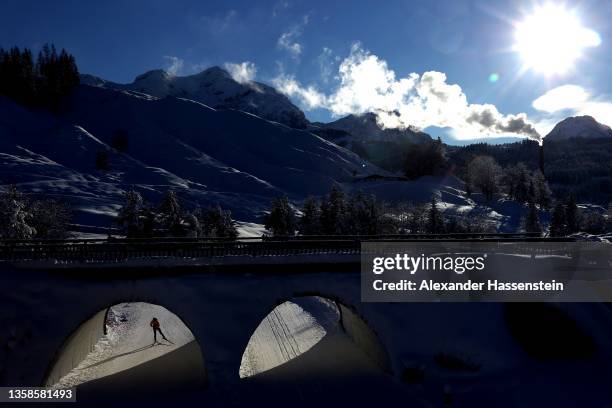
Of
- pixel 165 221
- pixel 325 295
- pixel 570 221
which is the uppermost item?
pixel 570 221

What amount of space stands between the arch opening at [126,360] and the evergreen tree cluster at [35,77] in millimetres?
124022

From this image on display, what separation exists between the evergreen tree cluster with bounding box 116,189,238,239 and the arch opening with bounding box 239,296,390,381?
19.3 m

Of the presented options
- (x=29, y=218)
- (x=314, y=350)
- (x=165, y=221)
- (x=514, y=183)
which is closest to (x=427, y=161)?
(x=514, y=183)

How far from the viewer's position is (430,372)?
2002 cm

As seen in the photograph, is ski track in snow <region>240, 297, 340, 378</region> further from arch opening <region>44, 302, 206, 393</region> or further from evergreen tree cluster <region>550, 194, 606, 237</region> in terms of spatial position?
evergreen tree cluster <region>550, 194, 606, 237</region>

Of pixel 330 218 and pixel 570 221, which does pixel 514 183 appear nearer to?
pixel 570 221

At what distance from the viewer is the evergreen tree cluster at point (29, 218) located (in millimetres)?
39781

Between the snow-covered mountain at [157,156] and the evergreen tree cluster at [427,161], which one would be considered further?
the evergreen tree cluster at [427,161]

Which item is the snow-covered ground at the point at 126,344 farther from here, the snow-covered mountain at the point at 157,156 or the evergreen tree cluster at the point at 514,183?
the evergreen tree cluster at the point at 514,183

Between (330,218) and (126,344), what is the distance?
1391 inches

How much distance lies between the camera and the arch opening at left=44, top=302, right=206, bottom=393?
772 inches

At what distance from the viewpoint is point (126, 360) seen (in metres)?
23.3

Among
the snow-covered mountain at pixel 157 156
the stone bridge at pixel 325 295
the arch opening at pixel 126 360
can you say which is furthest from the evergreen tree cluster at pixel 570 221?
the arch opening at pixel 126 360

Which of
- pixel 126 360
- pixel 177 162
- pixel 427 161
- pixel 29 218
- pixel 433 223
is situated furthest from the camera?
Answer: pixel 427 161
